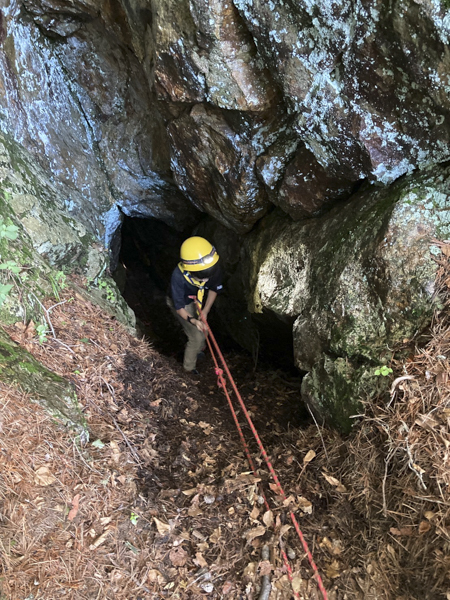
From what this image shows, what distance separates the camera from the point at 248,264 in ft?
17.6

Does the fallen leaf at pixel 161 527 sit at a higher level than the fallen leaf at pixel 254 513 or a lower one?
higher

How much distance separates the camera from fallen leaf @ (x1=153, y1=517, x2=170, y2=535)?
2.51 m

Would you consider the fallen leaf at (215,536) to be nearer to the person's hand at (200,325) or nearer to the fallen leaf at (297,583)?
the fallen leaf at (297,583)

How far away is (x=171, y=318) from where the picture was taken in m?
7.86

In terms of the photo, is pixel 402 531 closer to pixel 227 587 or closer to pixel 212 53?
pixel 227 587

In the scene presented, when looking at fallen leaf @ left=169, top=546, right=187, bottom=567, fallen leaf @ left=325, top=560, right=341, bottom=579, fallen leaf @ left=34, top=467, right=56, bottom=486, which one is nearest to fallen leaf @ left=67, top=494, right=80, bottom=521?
fallen leaf @ left=34, top=467, right=56, bottom=486

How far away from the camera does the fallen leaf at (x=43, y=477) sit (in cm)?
235

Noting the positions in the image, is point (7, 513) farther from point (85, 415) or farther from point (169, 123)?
point (169, 123)

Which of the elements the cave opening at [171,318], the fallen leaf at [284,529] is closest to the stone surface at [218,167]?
the cave opening at [171,318]

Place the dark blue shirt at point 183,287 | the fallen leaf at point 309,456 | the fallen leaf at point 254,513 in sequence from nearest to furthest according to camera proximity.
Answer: the fallen leaf at point 254,513, the fallen leaf at point 309,456, the dark blue shirt at point 183,287

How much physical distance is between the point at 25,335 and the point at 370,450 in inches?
115

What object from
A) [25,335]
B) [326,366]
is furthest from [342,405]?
[25,335]

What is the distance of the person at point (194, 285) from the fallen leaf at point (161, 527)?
9.45ft

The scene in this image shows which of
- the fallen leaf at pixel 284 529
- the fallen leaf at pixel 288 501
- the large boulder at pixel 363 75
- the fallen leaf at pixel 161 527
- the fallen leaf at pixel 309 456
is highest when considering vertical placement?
the large boulder at pixel 363 75
